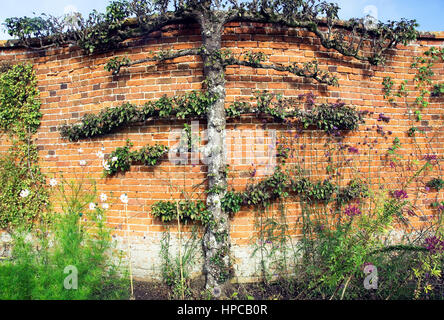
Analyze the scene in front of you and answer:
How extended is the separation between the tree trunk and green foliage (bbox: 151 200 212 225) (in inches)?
4.0

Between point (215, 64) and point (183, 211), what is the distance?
1.91m

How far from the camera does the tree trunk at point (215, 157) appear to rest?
3.18 meters

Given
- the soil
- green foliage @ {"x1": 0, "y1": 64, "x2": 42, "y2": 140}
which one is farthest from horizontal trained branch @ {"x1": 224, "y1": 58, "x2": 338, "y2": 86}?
green foliage @ {"x1": 0, "y1": 64, "x2": 42, "y2": 140}

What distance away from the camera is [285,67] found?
11.1 feet

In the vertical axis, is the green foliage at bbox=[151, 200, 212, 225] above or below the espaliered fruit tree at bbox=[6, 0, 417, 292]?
below

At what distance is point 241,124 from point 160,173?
50.5 inches

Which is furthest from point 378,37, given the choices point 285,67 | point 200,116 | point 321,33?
point 200,116

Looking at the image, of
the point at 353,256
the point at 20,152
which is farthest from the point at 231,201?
the point at 20,152

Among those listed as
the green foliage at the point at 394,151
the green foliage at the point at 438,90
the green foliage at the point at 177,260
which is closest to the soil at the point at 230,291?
the green foliage at the point at 177,260

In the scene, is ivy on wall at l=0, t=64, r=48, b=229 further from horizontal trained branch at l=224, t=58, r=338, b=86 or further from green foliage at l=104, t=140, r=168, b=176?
horizontal trained branch at l=224, t=58, r=338, b=86

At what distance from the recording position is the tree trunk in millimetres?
3176

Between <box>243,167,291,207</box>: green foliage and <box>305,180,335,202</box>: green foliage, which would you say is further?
<box>305,180,335,202</box>: green foliage

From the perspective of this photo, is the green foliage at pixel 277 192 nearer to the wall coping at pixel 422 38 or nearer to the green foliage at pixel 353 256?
the green foliage at pixel 353 256
